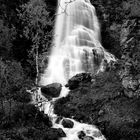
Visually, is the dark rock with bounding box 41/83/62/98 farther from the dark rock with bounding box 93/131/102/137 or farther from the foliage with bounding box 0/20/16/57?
the dark rock with bounding box 93/131/102/137

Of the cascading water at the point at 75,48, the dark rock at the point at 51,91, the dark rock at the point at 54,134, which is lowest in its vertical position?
the dark rock at the point at 54,134

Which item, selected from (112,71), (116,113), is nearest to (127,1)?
(112,71)

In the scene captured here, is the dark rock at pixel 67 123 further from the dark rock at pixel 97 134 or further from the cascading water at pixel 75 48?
the cascading water at pixel 75 48

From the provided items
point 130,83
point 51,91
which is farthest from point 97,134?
point 51,91

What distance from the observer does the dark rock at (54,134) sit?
18498 mm

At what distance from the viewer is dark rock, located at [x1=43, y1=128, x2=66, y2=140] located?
60.7 feet

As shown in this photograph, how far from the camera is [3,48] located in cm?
2866

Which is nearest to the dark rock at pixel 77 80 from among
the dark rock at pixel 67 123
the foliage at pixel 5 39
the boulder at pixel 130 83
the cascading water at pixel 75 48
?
the cascading water at pixel 75 48

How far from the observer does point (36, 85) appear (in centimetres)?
2038

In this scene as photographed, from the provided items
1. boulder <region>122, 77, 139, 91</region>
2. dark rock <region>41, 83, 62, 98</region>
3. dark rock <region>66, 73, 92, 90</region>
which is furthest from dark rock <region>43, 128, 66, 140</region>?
dark rock <region>66, 73, 92, 90</region>

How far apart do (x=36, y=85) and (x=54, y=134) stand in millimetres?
3858

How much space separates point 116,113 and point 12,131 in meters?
8.30

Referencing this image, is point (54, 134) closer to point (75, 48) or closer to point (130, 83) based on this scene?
point (130, 83)

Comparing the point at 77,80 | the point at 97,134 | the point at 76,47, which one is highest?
the point at 76,47
